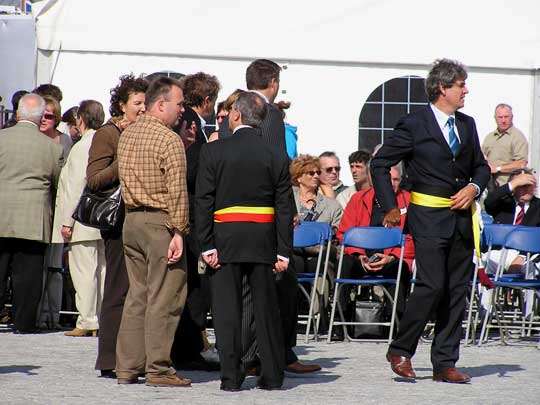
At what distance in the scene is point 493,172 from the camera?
13008mm

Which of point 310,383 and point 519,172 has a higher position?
point 519,172

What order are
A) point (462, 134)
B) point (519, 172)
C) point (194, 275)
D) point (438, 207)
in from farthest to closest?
1. point (519, 172)
2. point (194, 275)
3. point (462, 134)
4. point (438, 207)

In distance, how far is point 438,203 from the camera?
7645 millimetres

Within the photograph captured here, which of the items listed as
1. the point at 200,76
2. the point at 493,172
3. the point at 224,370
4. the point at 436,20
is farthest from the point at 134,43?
the point at 224,370

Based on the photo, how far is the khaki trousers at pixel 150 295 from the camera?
714 centimetres

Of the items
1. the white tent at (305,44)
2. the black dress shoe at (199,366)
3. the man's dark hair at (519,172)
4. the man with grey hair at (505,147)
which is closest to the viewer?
the black dress shoe at (199,366)

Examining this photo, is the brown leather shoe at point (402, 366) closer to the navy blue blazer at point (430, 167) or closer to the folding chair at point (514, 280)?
the navy blue blazer at point (430, 167)

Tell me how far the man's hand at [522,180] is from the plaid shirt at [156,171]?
5350mm

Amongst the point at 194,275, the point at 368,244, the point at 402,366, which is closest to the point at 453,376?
the point at 402,366

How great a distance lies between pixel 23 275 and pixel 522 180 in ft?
15.4

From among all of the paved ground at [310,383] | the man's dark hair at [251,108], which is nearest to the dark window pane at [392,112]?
the paved ground at [310,383]

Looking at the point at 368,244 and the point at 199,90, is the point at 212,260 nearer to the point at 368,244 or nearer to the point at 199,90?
the point at 199,90

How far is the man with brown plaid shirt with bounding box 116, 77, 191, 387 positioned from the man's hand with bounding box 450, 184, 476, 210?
1.68 m

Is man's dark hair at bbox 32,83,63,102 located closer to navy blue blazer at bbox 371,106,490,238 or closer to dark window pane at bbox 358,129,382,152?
dark window pane at bbox 358,129,382,152
